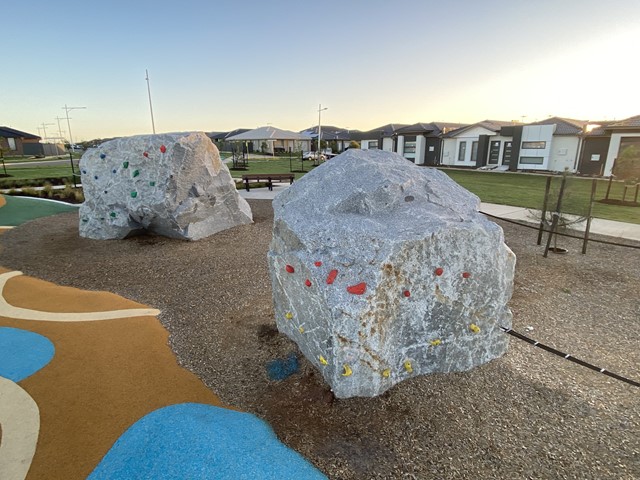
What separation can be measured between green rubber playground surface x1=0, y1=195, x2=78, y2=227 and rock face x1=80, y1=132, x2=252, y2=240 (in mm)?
3656

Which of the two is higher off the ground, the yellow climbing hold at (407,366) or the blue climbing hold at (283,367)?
the yellow climbing hold at (407,366)

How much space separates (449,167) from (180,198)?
28138 millimetres

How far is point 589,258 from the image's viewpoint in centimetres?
802

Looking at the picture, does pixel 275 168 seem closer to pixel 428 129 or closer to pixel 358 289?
pixel 428 129

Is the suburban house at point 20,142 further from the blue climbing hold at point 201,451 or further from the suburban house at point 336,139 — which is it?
the blue climbing hold at point 201,451

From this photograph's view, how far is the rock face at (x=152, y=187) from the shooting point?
8703 mm

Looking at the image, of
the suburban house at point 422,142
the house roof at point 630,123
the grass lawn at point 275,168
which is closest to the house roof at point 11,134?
the grass lawn at point 275,168

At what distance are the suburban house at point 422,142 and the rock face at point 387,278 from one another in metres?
31.3

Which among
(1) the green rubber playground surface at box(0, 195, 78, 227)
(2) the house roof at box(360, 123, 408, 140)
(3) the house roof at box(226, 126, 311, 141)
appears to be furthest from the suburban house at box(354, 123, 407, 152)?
(1) the green rubber playground surface at box(0, 195, 78, 227)

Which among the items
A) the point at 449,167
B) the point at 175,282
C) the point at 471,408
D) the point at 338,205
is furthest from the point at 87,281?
the point at 449,167

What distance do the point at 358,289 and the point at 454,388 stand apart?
157cm

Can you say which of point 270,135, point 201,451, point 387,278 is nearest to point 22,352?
point 201,451

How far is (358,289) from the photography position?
3.16 meters

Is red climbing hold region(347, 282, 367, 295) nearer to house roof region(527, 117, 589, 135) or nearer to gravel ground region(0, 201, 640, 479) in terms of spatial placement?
gravel ground region(0, 201, 640, 479)
